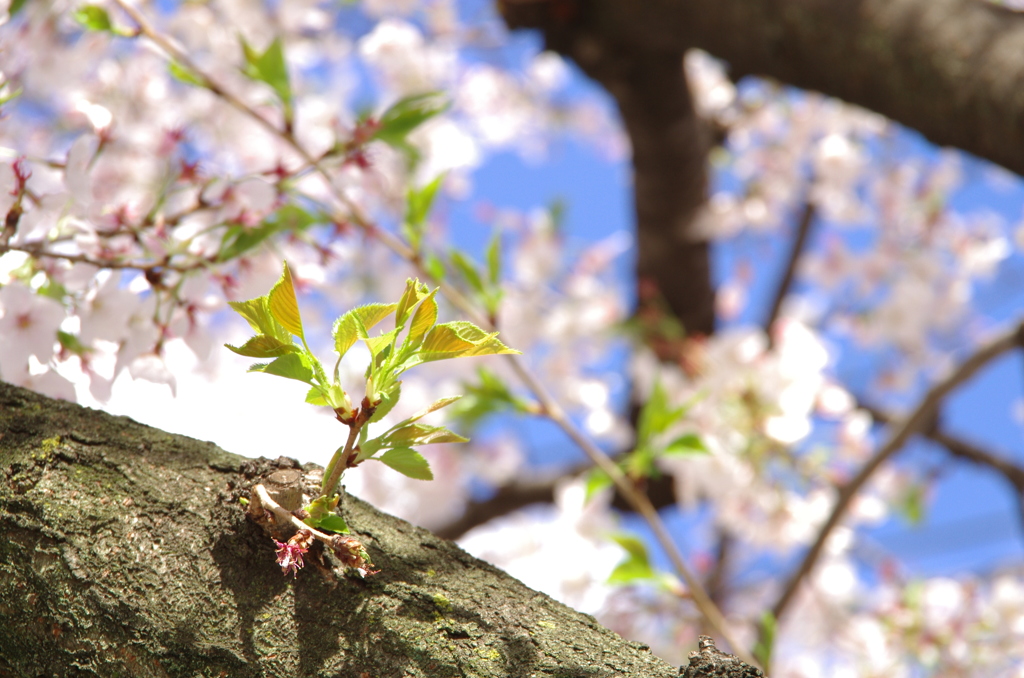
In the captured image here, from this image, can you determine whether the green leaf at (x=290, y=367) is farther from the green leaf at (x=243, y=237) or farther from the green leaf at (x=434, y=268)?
the green leaf at (x=434, y=268)

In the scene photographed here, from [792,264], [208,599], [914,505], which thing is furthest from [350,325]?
[792,264]

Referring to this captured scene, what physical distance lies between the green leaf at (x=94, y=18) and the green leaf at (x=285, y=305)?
588mm

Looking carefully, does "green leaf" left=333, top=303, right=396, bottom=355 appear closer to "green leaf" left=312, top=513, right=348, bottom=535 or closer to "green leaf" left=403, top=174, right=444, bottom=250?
"green leaf" left=312, top=513, right=348, bottom=535

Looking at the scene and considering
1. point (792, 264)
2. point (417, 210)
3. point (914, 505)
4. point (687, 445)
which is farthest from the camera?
point (792, 264)

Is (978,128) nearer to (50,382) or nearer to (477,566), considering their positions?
(477,566)

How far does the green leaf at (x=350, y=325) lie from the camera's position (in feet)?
1.10

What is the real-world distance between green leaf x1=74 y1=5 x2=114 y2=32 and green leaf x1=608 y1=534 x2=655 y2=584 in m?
0.72

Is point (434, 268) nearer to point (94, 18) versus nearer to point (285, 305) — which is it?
point (94, 18)

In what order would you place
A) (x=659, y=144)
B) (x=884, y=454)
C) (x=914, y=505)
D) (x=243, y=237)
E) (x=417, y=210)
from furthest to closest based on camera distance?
1. (x=914, y=505)
2. (x=659, y=144)
3. (x=884, y=454)
4. (x=417, y=210)
5. (x=243, y=237)

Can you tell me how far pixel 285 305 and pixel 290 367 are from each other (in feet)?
0.09

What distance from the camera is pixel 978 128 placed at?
2.77ft

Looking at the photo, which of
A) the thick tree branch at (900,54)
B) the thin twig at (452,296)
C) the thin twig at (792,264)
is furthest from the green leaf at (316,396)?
the thin twig at (792,264)

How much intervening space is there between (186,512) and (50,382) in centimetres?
26

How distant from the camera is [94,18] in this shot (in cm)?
76
